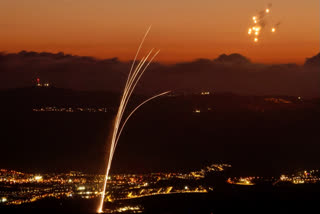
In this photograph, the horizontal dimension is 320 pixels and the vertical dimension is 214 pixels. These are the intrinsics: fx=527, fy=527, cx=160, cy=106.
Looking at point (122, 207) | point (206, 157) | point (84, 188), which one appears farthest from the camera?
point (206, 157)

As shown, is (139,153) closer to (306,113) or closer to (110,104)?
(110,104)

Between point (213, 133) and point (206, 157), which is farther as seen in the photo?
point (213, 133)

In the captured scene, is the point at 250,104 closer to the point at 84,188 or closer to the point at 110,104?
the point at 110,104

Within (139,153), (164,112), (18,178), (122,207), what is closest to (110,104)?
(164,112)

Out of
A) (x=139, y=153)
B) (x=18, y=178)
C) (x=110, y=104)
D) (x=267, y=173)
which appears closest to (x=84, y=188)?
(x=18, y=178)

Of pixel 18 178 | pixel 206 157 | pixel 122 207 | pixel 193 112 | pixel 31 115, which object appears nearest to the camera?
pixel 122 207

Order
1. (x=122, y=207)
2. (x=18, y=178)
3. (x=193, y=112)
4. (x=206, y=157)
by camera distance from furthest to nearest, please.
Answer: (x=193, y=112)
(x=206, y=157)
(x=18, y=178)
(x=122, y=207)

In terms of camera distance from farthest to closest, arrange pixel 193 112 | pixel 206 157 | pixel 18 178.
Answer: pixel 193 112, pixel 206 157, pixel 18 178

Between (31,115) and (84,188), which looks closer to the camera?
(84,188)

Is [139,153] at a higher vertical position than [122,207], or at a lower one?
lower
